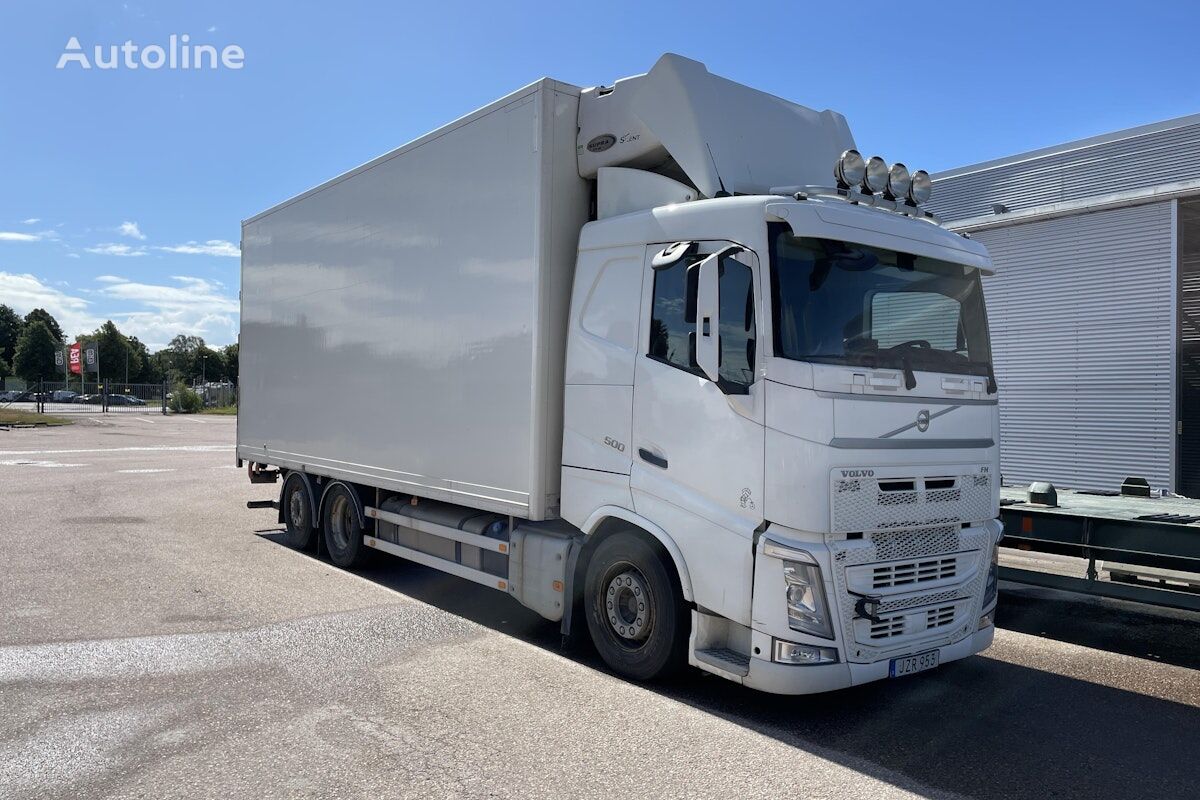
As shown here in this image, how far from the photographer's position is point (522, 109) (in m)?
6.46

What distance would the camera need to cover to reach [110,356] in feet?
328

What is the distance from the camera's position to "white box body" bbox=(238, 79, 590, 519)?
20.7 ft

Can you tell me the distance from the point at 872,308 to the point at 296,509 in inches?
315

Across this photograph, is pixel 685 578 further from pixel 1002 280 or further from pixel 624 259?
pixel 1002 280

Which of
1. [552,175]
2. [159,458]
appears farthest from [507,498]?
[159,458]

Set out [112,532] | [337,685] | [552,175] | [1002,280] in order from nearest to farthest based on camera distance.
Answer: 1. [337,685]
2. [552,175]
3. [112,532]
4. [1002,280]

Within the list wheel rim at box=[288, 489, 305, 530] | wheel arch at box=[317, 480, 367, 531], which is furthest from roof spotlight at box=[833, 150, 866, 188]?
wheel rim at box=[288, 489, 305, 530]

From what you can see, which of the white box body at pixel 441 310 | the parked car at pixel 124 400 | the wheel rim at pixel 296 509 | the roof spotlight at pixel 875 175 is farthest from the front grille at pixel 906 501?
the parked car at pixel 124 400

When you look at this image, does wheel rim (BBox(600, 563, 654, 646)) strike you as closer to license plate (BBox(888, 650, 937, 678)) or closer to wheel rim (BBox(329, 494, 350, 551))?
A: license plate (BBox(888, 650, 937, 678))

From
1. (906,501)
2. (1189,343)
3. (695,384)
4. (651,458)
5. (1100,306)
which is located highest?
(1100,306)

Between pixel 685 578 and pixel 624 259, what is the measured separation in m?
2.15

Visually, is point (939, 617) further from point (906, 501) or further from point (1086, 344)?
point (1086, 344)

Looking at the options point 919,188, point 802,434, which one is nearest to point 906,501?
point 802,434

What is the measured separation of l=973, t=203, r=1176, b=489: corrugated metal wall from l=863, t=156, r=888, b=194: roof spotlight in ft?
23.4
